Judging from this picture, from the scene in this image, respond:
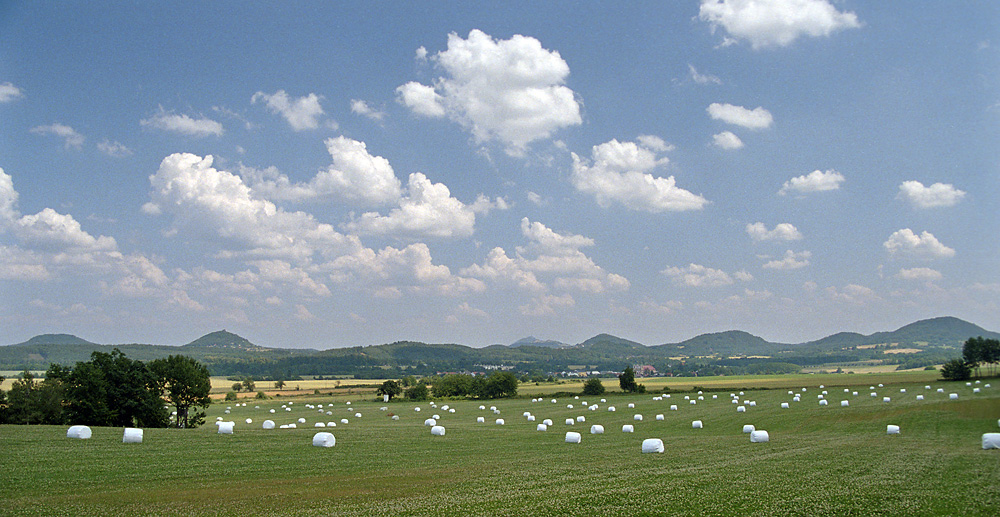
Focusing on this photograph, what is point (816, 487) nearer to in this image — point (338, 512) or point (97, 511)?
point (338, 512)

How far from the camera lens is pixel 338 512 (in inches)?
687

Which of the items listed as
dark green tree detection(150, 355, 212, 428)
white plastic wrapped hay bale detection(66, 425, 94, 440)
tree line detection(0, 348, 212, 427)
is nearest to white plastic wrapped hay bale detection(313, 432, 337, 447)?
white plastic wrapped hay bale detection(66, 425, 94, 440)

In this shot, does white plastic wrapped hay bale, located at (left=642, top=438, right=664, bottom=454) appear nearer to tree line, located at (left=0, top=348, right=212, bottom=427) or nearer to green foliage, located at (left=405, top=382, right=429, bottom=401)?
tree line, located at (left=0, top=348, right=212, bottom=427)

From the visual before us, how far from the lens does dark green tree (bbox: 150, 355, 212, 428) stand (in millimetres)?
57250

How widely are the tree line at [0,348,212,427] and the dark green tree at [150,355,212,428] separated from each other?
678 millimetres

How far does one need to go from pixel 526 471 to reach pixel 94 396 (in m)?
43.1

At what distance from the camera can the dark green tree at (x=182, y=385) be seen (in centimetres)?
5725

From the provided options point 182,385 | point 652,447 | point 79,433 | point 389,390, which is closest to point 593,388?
point 389,390

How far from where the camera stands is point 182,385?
58.3m

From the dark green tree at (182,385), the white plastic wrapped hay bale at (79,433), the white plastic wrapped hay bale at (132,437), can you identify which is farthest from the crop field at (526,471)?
the dark green tree at (182,385)

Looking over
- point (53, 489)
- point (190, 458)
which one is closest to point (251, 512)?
point (53, 489)

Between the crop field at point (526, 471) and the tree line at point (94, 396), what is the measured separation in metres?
13.2

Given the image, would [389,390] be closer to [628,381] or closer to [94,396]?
[628,381]

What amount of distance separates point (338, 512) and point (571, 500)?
716 cm
